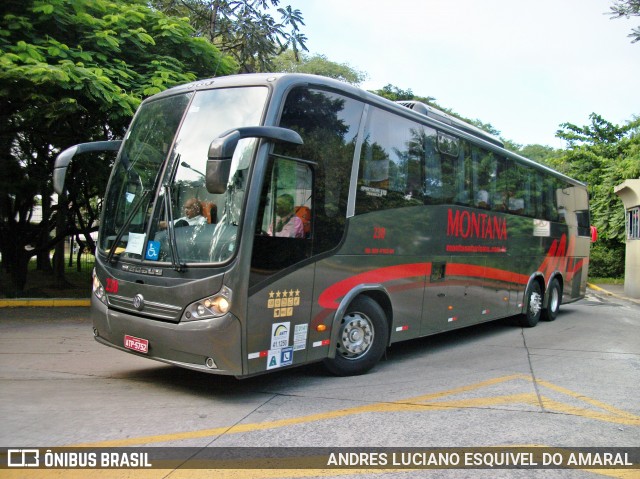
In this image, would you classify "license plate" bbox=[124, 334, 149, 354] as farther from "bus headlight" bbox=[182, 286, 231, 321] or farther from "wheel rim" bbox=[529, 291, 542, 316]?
"wheel rim" bbox=[529, 291, 542, 316]


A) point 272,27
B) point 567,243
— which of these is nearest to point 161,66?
point 272,27

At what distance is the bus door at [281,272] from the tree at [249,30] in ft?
34.0

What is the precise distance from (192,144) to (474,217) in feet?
17.5

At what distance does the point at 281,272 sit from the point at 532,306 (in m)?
8.24

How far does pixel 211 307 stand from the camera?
17.8 ft

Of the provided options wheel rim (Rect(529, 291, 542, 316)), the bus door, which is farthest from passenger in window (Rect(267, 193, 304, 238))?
→ wheel rim (Rect(529, 291, 542, 316))

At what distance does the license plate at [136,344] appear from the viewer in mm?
5785

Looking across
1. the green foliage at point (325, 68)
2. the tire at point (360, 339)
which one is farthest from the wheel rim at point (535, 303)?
the green foliage at point (325, 68)

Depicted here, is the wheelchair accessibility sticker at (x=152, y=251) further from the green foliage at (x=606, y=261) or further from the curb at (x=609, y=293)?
the green foliage at (x=606, y=261)

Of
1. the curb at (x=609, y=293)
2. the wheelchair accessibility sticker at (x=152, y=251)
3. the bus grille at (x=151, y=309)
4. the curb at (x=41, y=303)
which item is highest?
the wheelchair accessibility sticker at (x=152, y=251)

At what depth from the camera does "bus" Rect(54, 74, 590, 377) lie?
18.1 feet

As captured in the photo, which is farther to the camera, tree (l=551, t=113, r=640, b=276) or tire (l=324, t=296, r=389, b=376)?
tree (l=551, t=113, r=640, b=276)

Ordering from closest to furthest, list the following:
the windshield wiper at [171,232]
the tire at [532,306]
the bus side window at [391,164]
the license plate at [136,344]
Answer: the windshield wiper at [171,232]
the license plate at [136,344]
the bus side window at [391,164]
the tire at [532,306]

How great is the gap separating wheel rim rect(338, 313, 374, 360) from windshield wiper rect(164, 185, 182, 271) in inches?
85.8
